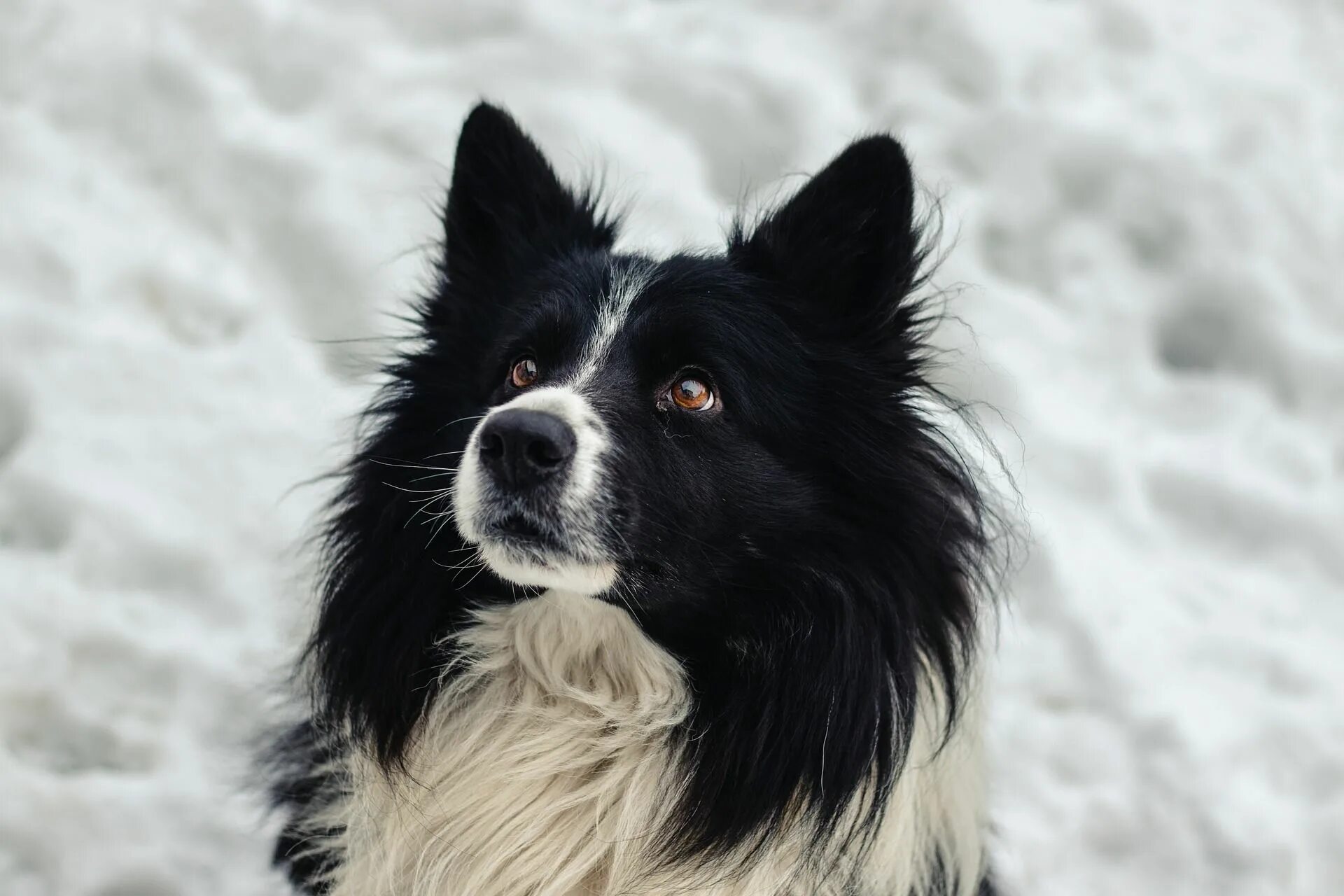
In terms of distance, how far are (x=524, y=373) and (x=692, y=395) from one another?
37 cm

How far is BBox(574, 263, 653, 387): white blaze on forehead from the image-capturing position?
2.57m

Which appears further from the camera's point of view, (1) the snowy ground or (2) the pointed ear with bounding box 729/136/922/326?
(1) the snowy ground

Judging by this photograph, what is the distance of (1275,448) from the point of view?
4.63 meters

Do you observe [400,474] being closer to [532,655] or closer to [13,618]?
[532,655]

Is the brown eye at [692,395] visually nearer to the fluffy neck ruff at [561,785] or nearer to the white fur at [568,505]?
the white fur at [568,505]

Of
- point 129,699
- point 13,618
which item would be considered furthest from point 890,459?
point 13,618

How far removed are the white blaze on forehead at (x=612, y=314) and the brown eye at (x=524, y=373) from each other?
13 cm

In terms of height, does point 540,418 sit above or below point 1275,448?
below

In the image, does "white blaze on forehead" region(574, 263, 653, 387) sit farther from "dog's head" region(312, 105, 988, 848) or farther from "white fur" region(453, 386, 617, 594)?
"white fur" region(453, 386, 617, 594)

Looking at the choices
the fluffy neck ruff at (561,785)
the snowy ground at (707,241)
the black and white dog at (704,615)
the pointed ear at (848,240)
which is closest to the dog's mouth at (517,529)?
the black and white dog at (704,615)

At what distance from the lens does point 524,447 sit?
228 cm

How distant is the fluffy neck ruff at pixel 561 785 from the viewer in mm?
2619

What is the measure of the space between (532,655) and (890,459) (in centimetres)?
85

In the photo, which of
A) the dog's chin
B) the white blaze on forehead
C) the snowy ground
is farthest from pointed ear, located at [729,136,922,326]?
the snowy ground
